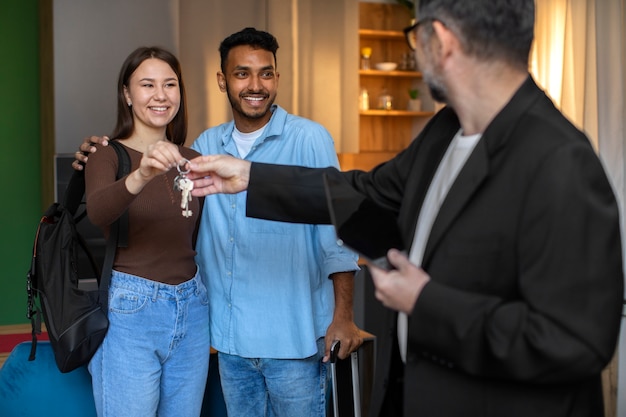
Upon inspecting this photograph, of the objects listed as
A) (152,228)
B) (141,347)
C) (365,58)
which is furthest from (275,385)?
(365,58)

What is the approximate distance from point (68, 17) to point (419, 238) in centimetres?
341

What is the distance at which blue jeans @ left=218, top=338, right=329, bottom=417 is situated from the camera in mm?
2139

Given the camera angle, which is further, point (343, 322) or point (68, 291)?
point (343, 322)

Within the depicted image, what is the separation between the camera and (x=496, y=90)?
132 cm

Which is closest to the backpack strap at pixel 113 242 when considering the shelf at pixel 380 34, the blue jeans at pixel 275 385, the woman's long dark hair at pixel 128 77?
the woman's long dark hair at pixel 128 77

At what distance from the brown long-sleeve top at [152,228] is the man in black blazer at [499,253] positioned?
2.51ft

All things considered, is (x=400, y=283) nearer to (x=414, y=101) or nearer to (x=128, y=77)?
(x=128, y=77)

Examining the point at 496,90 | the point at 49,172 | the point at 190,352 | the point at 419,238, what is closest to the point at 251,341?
the point at 190,352

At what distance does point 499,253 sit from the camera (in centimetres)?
124

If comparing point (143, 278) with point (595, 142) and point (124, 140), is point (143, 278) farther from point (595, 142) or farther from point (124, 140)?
point (595, 142)

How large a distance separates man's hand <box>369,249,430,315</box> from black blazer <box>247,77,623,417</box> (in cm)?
2

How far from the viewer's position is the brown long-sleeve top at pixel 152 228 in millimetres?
1976

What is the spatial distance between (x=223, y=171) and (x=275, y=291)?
53 cm

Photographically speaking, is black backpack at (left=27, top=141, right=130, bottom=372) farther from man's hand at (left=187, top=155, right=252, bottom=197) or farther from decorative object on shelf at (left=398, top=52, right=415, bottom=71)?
decorative object on shelf at (left=398, top=52, right=415, bottom=71)
